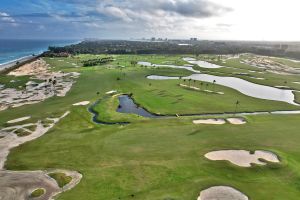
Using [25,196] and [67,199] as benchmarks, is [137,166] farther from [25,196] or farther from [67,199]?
[25,196]

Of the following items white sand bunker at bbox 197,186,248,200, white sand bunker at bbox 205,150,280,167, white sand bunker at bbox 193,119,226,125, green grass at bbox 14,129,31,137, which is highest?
white sand bunker at bbox 193,119,226,125

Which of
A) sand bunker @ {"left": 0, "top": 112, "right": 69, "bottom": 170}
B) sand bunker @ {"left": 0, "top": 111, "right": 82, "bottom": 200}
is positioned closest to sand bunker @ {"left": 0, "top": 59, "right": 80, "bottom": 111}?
sand bunker @ {"left": 0, "top": 112, "right": 69, "bottom": 170}

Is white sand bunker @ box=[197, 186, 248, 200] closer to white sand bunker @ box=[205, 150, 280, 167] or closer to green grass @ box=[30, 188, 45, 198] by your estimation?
white sand bunker @ box=[205, 150, 280, 167]

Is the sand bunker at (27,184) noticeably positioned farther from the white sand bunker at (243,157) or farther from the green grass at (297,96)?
the green grass at (297,96)

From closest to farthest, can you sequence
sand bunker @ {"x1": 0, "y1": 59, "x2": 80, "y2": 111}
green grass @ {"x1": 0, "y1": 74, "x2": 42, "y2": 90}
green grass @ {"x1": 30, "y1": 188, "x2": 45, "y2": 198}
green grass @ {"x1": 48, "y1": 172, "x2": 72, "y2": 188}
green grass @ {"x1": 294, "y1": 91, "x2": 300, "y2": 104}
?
green grass @ {"x1": 30, "y1": 188, "x2": 45, "y2": 198} → green grass @ {"x1": 48, "y1": 172, "x2": 72, "y2": 188} → sand bunker @ {"x1": 0, "y1": 59, "x2": 80, "y2": 111} → green grass @ {"x1": 294, "y1": 91, "x2": 300, "y2": 104} → green grass @ {"x1": 0, "y1": 74, "x2": 42, "y2": 90}

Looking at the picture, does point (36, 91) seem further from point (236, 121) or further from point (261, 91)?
point (261, 91)

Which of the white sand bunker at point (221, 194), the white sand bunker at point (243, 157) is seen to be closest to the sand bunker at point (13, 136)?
the white sand bunker at point (221, 194)

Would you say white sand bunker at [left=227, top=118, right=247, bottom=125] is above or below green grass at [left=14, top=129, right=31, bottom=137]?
above
